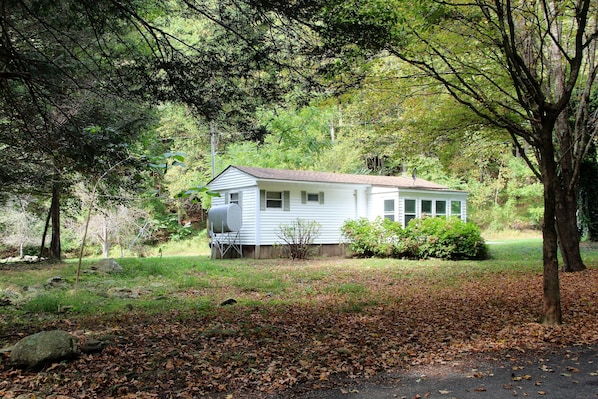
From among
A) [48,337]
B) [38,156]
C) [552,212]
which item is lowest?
[48,337]

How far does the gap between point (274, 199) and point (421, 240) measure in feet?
18.8

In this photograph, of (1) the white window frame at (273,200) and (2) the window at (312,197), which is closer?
(1) the white window frame at (273,200)

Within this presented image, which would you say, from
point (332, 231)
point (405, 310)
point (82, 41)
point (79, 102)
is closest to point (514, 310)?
point (405, 310)

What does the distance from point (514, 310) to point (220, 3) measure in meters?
5.78

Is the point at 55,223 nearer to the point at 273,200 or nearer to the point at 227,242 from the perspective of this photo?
the point at 227,242

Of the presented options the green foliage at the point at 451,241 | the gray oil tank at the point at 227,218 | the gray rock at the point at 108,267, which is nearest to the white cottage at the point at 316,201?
the gray oil tank at the point at 227,218

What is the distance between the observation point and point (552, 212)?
5.61 m

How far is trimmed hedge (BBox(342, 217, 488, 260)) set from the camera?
15.2 metres

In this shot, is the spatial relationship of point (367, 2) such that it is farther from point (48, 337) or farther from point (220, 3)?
point (48, 337)

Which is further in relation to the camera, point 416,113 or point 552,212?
point 416,113

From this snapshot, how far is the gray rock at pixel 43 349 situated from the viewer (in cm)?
414

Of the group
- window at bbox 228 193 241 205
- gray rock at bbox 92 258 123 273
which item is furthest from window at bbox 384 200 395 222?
gray rock at bbox 92 258 123 273

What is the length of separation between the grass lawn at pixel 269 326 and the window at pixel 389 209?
881 cm

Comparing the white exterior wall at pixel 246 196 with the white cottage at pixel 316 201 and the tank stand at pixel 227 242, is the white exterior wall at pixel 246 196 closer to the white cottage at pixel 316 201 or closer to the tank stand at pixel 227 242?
the white cottage at pixel 316 201
